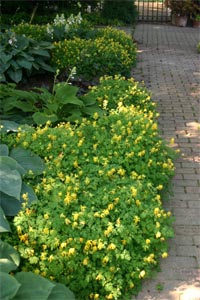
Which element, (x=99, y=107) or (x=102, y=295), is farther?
(x=99, y=107)

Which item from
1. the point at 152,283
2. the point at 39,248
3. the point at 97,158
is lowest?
the point at 152,283

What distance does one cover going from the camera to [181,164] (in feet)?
18.0

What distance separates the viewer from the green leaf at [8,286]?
278 cm

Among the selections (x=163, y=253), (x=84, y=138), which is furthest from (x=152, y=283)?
(x=84, y=138)

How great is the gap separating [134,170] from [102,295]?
1.38m

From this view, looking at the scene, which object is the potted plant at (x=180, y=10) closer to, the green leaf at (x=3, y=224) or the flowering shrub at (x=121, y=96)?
the flowering shrub at (x=121, y=96)

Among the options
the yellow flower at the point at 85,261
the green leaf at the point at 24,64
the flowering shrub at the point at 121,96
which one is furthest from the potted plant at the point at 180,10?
the yellow flower at the point at 85,261

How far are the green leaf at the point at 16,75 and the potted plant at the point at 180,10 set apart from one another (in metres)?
9.67

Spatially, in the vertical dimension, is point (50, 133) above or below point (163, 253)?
above

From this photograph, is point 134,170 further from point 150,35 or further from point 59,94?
point 150,35

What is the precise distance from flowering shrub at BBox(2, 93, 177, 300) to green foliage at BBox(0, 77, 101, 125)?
104cm

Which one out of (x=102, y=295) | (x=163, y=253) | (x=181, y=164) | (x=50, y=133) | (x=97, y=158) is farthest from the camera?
(x=181, y=164)

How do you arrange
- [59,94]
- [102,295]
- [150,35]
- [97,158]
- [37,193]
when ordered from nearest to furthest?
1. [102,295]
2. [37,193]
3. [97,158]
4. [59,94]
5. [150,35]

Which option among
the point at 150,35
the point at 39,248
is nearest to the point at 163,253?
the point at 39,248
